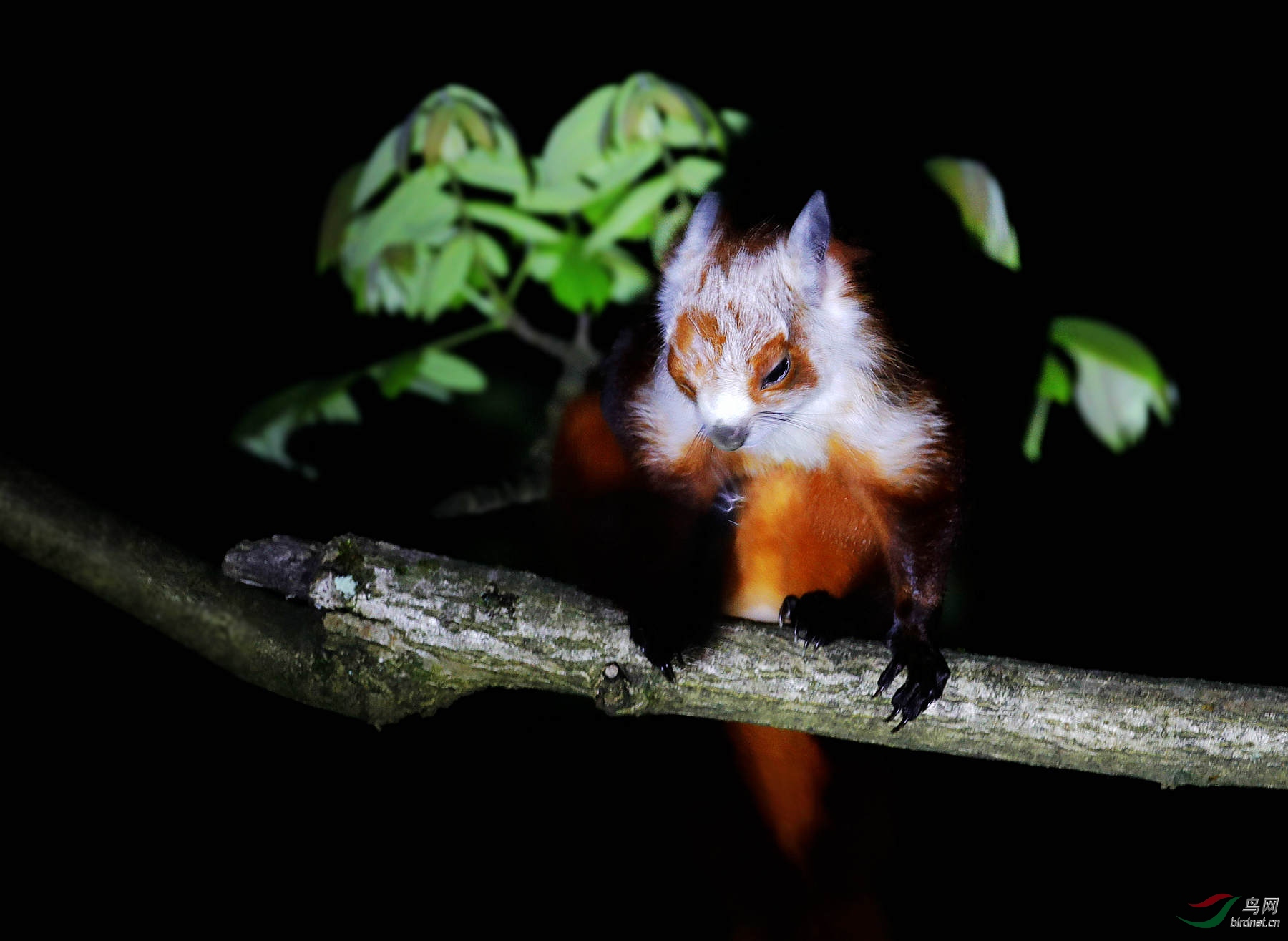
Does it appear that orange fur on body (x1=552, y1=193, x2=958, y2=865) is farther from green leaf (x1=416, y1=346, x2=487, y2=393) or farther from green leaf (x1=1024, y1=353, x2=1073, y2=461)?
→ green leaf (x1=1024, y1=353, x2=1073, y2=461)

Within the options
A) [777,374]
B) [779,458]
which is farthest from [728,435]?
[779,458]

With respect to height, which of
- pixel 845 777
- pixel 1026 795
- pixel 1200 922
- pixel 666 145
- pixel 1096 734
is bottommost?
pixel 1026 795

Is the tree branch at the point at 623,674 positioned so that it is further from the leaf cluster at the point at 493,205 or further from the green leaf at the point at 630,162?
the green leaf at the point at 630,162

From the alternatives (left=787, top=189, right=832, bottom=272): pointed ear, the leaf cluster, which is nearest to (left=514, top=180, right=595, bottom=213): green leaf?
the leaf cluster

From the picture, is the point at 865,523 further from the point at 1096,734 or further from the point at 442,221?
the point at 442,221

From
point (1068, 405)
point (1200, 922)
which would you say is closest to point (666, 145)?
point (1068, 405)
